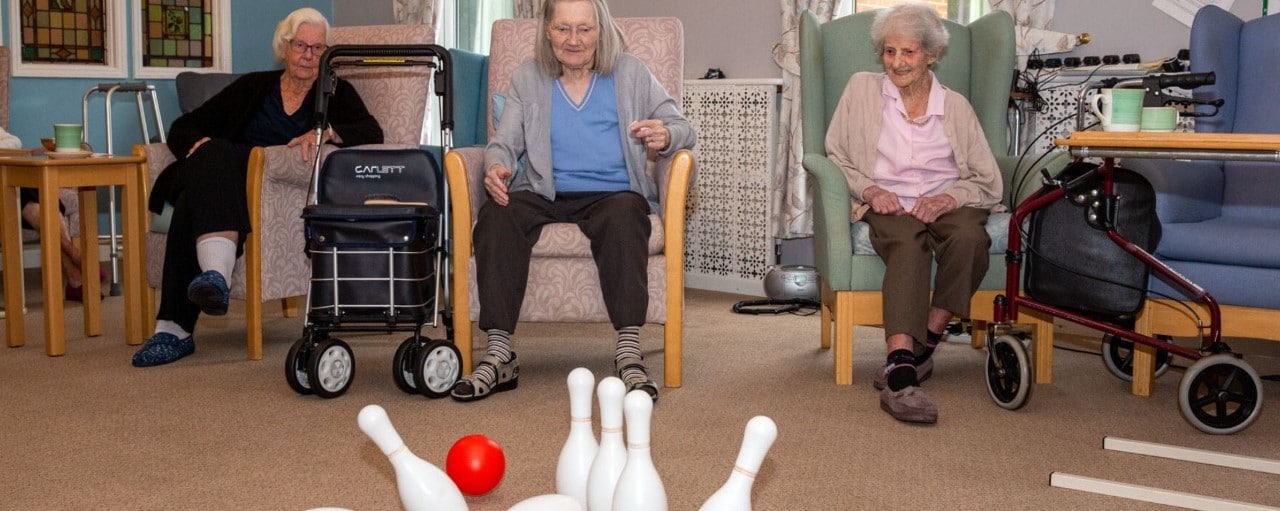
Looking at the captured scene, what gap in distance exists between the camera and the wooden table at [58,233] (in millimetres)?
3443

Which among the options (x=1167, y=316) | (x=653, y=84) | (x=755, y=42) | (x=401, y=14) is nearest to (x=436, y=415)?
(x=653, y=84)

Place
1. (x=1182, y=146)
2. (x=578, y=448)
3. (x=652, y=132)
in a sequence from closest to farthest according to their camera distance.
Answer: (x=578, y=448) → (x=1182, y=146) → (x=652, y=132)

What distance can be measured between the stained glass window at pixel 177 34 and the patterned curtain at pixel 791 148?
2966 millimetres

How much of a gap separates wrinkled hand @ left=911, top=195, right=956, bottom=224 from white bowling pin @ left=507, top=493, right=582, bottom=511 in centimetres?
169

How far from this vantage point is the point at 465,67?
468cm

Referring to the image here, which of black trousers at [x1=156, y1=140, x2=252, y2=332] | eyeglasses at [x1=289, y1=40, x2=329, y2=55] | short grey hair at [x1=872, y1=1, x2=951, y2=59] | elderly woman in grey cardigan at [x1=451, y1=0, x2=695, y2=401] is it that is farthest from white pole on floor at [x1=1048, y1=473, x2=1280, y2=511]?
eyeglasses at [x1=289, y1=40, x2=329, y2=55]

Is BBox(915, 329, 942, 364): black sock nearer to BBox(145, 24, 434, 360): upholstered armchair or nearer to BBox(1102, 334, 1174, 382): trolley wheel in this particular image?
BBox(1102, 334, 1174, 382): trolley wheel

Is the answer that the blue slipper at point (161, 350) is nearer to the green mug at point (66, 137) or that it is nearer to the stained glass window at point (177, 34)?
the green mug at point (66, 137)

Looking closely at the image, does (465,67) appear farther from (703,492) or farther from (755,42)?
(703,492)

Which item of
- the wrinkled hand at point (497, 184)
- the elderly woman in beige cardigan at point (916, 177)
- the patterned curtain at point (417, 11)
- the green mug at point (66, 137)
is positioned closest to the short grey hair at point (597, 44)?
the wrinkled hand at point (497, 184)

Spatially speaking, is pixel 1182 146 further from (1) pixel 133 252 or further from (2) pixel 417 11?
(2) pixel 417 11

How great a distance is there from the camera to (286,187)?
362 centimetres

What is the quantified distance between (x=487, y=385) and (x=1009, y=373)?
3.96ft

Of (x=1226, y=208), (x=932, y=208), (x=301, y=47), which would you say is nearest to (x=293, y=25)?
(x=301, y=47)
